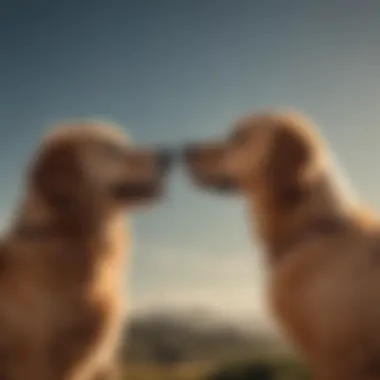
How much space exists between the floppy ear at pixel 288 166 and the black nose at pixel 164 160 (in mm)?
418

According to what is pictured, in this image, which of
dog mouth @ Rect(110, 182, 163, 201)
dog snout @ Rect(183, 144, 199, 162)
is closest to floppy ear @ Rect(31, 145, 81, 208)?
dog mouth @ Rect(110, 182, 163, 201)

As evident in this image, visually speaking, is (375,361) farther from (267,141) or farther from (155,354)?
(155,354)

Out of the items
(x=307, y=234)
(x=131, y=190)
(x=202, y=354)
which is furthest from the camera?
(x=202, y=354)

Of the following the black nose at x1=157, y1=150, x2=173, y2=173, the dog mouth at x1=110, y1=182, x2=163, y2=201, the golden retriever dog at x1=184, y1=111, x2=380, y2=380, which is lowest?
the golden retriever dog at x1=184, y1=111, x2=380, y2=380

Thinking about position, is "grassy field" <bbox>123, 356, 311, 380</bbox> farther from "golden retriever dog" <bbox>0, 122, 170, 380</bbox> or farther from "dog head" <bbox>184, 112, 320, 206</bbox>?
"dog head" <bbox>184, 112, 320, 206</bbox>

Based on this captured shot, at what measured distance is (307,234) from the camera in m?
3.47

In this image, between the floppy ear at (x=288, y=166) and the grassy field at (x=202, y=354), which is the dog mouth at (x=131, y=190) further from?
the grassy field at (x=202, y=354)

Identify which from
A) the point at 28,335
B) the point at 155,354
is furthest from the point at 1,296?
the point at 155,354

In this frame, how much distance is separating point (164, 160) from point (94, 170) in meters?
0.29

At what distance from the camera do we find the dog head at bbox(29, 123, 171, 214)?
11.8 feet

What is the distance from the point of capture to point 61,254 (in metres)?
3.50

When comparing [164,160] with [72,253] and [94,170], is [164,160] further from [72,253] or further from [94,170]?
[72,253]

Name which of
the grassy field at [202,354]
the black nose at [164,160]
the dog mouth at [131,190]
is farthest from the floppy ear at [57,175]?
the grassy field at [202,354]

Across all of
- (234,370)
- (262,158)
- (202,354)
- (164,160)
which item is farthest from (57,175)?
(234,370)
